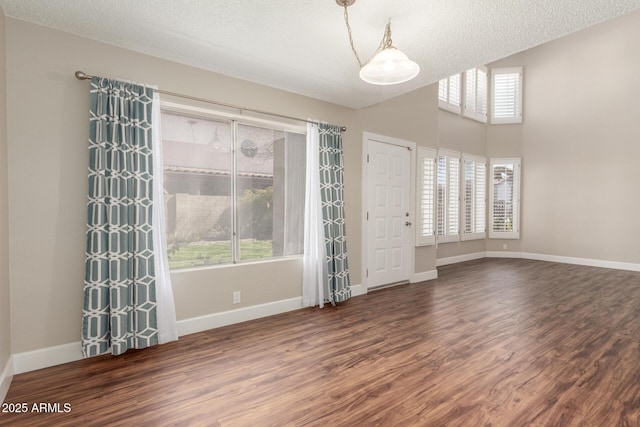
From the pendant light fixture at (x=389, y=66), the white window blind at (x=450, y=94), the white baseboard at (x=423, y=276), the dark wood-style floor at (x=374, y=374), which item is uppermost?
the white window blind at (x=450, y=94)

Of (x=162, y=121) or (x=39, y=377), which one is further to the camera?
(x=162, y=121)

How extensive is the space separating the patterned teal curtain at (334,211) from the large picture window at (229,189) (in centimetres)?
29

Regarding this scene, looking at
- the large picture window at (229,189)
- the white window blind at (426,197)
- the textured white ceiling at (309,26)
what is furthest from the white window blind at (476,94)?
the large picture window at (229,189)

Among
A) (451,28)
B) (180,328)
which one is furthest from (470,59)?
(180,328)

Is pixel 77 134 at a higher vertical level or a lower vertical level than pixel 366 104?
lower

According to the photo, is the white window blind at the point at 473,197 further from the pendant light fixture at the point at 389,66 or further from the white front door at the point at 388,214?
the pendant light fixture at the point at 389,66

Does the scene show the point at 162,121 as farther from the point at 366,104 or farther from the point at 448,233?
the point at 448,233

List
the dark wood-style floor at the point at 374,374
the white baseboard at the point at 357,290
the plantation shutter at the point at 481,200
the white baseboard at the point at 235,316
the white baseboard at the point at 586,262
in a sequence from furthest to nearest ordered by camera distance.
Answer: the plantation shutter at the point at 481,200
the white baseboard at the point at 586,262
the white baseboard at the point at 357,290
the white baseboard at the point at 235,316
the dark wood-style floor at the point at 374,374

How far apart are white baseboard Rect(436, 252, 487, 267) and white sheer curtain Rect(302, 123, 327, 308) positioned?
3.82 meters

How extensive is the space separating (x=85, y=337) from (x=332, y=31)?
3211mm

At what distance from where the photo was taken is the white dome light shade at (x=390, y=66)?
6.98ft

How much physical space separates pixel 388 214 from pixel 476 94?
483 centimetres

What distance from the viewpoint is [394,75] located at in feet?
7.20

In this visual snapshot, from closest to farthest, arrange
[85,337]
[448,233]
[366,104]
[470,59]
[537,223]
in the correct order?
[85,337]
[470,59]
[366,104]
[448,233]
[537,223]
